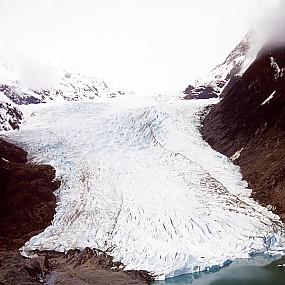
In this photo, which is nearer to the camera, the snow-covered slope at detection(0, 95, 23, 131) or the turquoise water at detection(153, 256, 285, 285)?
the turquoise water at detection(153, 256, 285, 285)

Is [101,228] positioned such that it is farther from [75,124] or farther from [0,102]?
[0,102]

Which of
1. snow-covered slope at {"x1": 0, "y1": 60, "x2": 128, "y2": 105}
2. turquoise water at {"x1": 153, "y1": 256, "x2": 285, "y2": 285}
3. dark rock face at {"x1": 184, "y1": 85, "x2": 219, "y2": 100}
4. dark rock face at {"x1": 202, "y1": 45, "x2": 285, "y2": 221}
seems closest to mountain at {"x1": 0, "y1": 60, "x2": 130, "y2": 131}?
snow-covered slope at {"x1": 0, "y1": 60, "x2": 128, "y2": 105}

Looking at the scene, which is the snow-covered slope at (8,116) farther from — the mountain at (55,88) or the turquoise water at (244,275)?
the turquoise water at (244,275)

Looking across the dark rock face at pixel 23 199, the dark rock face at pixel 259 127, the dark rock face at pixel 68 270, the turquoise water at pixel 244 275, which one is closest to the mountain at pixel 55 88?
the dark rock face at pixel 23 199

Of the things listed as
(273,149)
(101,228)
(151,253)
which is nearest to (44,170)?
(101,228)

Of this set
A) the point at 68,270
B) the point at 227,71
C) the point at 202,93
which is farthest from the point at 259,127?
the point at 227,71

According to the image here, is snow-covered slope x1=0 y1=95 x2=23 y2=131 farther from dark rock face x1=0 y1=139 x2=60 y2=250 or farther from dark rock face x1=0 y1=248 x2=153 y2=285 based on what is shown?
dark rock face x1=0 y1=248 x2=153 y2=285
